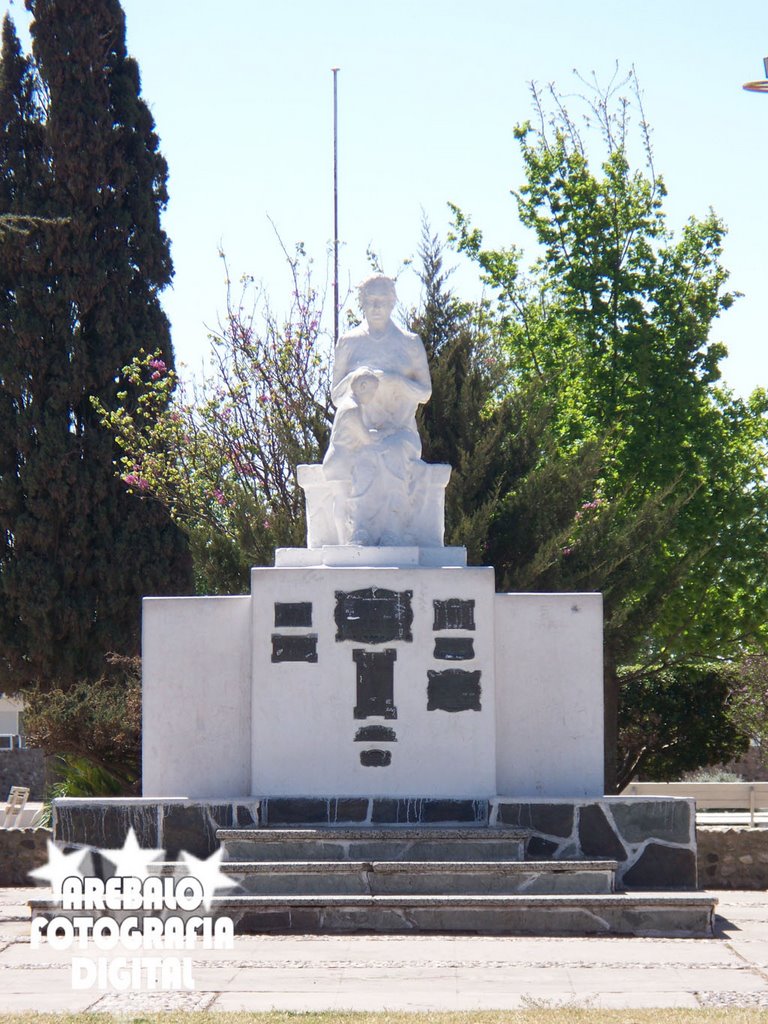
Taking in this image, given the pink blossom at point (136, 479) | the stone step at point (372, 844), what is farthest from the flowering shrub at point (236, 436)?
the stone step at point (372, 844)

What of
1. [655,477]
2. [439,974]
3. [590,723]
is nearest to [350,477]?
[590,723]

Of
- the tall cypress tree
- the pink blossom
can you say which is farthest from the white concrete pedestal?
the tall cypress tree

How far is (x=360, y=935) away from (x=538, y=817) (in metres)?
1.47

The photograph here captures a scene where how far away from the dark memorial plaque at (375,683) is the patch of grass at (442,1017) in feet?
11.1

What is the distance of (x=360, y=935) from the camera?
27.1ft

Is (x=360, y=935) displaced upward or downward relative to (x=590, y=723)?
downward

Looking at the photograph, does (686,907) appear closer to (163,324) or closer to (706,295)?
(706,295)

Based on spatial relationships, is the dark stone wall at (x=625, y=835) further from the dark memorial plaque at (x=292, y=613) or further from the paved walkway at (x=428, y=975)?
the dark memorial plaque at (x=292, y=613)

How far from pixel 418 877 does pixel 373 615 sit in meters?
1.66

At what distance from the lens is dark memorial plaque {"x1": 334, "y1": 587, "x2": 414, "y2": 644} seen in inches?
374

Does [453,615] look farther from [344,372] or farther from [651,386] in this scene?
[651,386]

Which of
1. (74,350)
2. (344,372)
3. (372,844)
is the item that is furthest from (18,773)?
(372,844)

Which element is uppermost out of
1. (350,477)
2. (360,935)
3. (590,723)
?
(350,477)

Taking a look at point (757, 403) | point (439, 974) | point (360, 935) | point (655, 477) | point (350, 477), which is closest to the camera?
point (439, 974)
